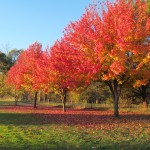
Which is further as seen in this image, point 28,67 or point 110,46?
point 28,67

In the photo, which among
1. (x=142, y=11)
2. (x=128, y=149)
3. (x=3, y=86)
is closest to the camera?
(x=128, y=149)

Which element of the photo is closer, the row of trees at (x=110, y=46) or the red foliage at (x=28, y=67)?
the row of trees at (x=110, y=46)

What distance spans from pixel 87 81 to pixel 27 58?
1753cm

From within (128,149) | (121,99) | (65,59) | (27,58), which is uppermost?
(27,58)

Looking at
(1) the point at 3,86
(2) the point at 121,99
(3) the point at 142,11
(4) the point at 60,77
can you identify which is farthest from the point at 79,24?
(1) the point at 3,86

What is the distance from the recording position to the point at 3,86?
54812 millimetres

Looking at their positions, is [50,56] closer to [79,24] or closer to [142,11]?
[79,24]

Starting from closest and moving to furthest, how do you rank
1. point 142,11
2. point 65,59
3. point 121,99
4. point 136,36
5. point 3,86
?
point 136,36, point 142,11, point 65,59, point 121,99, point 3,86

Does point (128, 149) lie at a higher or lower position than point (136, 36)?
lower

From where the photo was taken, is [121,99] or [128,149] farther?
[121,99]

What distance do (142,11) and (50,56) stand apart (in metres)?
10.8

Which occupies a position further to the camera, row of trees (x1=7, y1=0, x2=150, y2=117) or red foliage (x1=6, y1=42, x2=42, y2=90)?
red foliage (x1=6, y1=42, x2=42, y2=90)

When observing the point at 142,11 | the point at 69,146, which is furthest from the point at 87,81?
the point at 69,146

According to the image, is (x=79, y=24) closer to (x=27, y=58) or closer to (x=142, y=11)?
(x=142, y=11)
